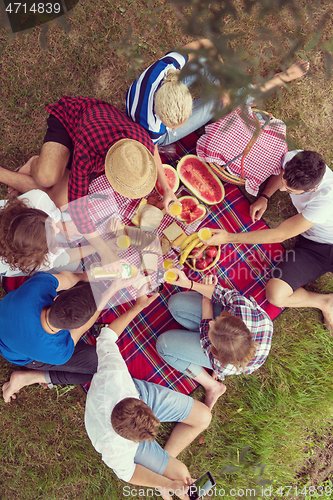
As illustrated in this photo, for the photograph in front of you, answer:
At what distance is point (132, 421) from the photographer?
2561mm

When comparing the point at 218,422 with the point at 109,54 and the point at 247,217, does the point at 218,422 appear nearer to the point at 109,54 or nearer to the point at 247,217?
the point at 247,217

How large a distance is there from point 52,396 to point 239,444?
7.75 ft

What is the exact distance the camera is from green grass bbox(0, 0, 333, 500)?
3.68 m

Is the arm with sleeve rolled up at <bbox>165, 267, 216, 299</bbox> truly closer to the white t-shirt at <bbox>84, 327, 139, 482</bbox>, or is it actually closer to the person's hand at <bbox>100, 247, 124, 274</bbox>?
the person's hand at <bbox>100, 247, 124, 274</bbox>

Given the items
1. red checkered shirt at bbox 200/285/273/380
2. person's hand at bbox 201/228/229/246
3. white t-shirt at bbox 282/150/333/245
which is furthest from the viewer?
person's hand at bbox 201/228/229/246

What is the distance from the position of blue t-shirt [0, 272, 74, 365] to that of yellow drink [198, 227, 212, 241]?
1.61 m

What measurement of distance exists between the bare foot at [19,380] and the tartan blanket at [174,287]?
57cm

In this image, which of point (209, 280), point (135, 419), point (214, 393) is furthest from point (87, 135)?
point (214, 393)

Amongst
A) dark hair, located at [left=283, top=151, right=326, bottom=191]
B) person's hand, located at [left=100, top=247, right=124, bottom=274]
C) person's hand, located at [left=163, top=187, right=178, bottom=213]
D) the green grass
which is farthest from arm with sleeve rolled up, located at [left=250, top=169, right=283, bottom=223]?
person's hand, located at [left=100, top=247, right=124, bottom=274]


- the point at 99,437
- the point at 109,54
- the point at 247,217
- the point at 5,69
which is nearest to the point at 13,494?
the point at 99,437

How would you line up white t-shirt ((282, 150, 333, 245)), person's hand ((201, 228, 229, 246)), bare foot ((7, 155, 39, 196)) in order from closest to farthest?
white t-shirt ((282, 150, 333, 245)) < person's hand ((201, 228, 229, 246)) < bare foot ((7, 155, 39, 196))

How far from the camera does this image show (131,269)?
337 cm

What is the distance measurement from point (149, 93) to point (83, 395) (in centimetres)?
350

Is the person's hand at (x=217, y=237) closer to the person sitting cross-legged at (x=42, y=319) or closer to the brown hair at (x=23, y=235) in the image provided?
the person sitting cross-legged at (x=42, y=319)
